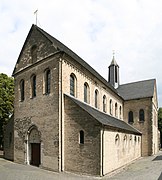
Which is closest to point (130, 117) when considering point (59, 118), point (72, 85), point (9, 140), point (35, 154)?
point (9, 140)

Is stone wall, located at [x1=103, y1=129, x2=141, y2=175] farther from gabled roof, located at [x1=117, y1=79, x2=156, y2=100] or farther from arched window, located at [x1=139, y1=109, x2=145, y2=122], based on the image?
gabled roof, located at [x1=117, y1=79, x2=156, y2=100]

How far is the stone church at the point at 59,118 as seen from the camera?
16.7 meters

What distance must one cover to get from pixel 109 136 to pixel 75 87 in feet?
16.9

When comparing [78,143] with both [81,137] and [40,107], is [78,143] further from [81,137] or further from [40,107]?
[40,107]

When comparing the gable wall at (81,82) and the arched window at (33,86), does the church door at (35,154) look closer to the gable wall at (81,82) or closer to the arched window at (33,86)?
the arched window at (33,86)

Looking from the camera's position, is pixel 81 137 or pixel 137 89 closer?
pixel 81 137

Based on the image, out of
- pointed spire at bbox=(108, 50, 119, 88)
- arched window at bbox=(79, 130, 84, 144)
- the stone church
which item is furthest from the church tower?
arched window at bbox=(79, 130, 84, 144)

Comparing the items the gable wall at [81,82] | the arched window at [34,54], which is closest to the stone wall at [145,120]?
the gable wall at [81,82]

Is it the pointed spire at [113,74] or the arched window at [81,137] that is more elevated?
the pointed spire at [113,74]

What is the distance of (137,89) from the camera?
1590 inches

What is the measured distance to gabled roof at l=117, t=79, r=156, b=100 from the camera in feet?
124

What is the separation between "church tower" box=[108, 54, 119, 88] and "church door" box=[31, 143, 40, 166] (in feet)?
88.3

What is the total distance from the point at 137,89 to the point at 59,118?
25.5 meters

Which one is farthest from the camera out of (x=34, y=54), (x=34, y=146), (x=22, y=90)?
(x=22, y=90)
